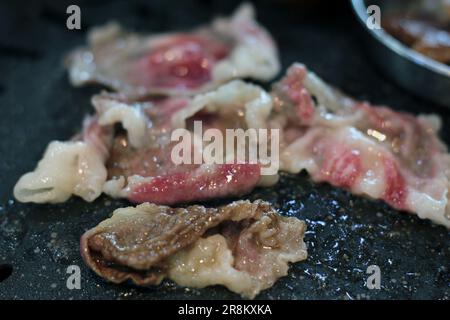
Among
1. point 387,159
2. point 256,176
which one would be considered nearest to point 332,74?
point 387,159

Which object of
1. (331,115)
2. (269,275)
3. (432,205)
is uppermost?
(331,115)

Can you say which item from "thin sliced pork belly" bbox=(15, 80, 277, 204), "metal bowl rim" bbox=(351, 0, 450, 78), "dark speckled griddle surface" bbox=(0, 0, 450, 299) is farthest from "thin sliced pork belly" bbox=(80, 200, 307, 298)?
"metal bowl rim" bbox=(351, 0, 450, 78)

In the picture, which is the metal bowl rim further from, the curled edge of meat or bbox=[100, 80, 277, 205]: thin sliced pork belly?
the curled edge of meat

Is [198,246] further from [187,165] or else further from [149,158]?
[149,158]

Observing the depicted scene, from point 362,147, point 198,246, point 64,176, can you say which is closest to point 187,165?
point 198,246

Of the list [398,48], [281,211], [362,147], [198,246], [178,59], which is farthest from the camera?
[178,59]

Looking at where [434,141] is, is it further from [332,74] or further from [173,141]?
[173,141]
